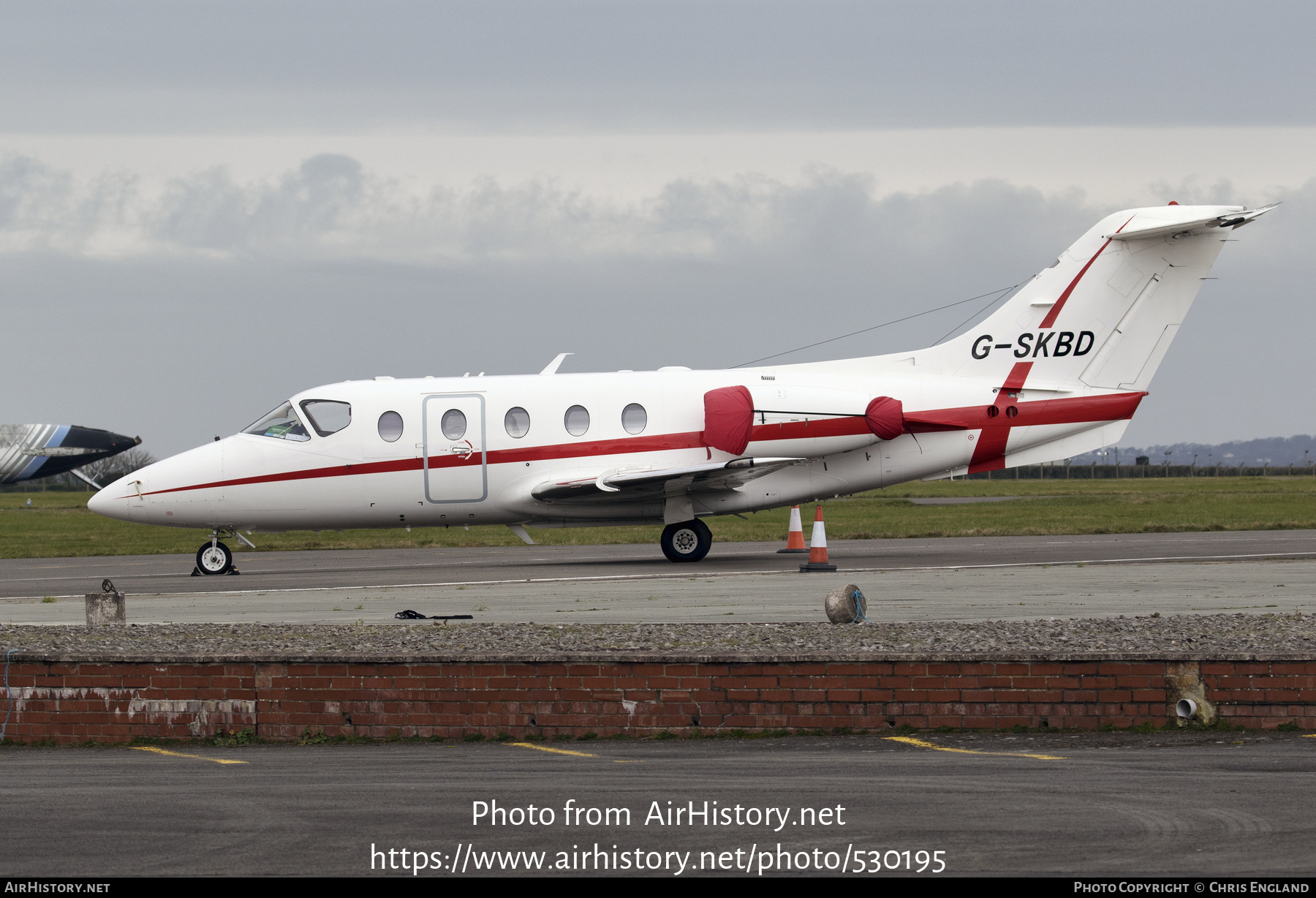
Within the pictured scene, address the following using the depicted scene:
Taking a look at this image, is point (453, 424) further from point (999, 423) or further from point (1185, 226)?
point (1185, 226)

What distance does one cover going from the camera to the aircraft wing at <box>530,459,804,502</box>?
21438mm

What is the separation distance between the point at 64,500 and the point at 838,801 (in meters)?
79.1

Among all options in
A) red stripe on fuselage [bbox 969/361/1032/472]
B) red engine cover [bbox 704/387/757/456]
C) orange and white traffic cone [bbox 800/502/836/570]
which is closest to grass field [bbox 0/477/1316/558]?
red stripe on fuselage [bbox 969/361/1032/472]

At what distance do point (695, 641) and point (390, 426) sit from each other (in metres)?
13.6

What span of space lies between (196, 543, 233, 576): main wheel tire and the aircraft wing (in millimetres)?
5111

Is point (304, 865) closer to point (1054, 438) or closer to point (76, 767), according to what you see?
point (76, 767)

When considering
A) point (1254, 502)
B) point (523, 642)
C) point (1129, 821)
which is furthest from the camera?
point (1254, 502)

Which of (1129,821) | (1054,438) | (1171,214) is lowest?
(1129,821)

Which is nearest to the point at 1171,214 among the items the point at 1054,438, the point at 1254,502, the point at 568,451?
the point at 1054,438

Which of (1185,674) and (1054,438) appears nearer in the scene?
(1185,674)

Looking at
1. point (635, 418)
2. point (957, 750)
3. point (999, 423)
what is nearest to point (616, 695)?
point (957, 750)

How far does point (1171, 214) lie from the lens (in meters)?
22.0

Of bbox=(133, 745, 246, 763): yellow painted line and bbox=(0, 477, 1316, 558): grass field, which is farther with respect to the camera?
bbox=(0, 477, 1316, 558): grass field

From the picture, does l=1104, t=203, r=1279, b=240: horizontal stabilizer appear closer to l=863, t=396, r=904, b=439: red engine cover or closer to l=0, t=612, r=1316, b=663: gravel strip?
l=863, t=396, r=904, b=439: red engine cover
